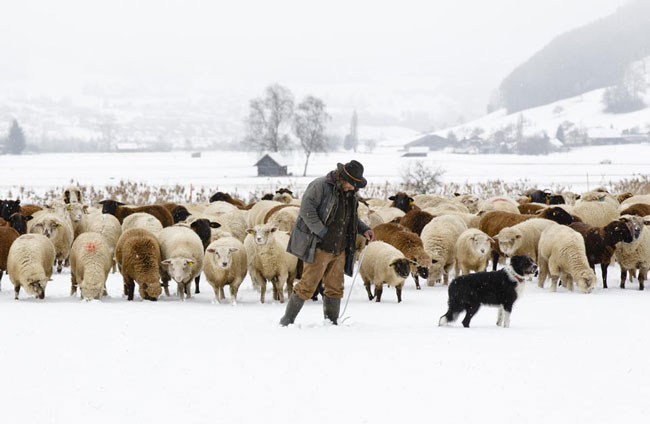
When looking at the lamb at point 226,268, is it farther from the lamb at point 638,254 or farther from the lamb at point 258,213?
the lamb at point 638,254

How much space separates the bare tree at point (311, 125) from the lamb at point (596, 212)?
64.7 metres

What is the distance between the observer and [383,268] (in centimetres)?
1197

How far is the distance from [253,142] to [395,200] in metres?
65.3

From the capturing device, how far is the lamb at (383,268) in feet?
38.1

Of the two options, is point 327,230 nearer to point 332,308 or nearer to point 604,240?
point 332,308

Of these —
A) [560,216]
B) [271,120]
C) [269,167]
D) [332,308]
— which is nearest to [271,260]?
[332,308]

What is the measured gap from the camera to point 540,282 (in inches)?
539

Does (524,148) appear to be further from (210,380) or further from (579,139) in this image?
(210,380)

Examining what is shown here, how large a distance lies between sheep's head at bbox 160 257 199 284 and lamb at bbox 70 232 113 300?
3.24 feet

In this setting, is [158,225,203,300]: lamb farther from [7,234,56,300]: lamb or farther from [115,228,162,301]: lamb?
[7,234,56,300]: lamb

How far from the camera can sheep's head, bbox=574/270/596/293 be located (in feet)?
40.9

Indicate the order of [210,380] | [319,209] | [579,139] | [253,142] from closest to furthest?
[210,380]
[319,209]
[253,142]
[579,139]

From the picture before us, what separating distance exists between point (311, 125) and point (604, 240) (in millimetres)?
72344

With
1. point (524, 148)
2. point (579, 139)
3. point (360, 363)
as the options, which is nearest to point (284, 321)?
point (360, 363)
